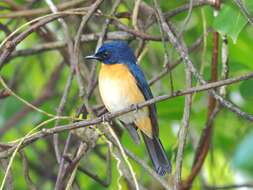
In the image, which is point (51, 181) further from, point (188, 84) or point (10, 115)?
point (188, 84)

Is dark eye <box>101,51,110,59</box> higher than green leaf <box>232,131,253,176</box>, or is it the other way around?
dark eye <box>101,51,110,59</box>

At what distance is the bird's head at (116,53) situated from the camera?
5.18 meters

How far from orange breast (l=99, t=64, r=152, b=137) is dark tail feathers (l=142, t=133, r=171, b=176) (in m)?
0.13

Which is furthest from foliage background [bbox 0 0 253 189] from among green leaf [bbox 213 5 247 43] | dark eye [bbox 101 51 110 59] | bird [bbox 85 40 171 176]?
green leaf [bbox 213 5 247 43]

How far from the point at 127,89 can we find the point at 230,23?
1315 mm

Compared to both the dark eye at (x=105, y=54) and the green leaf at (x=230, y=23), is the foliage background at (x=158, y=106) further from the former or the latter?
the green leaf at (x=230, y=23)

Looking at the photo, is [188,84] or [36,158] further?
[36,158]

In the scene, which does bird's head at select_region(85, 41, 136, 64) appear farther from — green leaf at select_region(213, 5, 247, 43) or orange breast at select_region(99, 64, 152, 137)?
green leaf at select_region(213, 5, 247, 43)

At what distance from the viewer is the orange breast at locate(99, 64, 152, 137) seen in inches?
197

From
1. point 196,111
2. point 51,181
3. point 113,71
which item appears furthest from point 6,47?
point 51,181

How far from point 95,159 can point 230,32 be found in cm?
294

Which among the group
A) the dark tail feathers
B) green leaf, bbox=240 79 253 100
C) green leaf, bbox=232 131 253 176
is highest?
green leaf, bbox=240 79 253 100

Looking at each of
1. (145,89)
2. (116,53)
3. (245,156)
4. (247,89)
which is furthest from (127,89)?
(245,156)

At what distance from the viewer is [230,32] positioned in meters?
3.87
